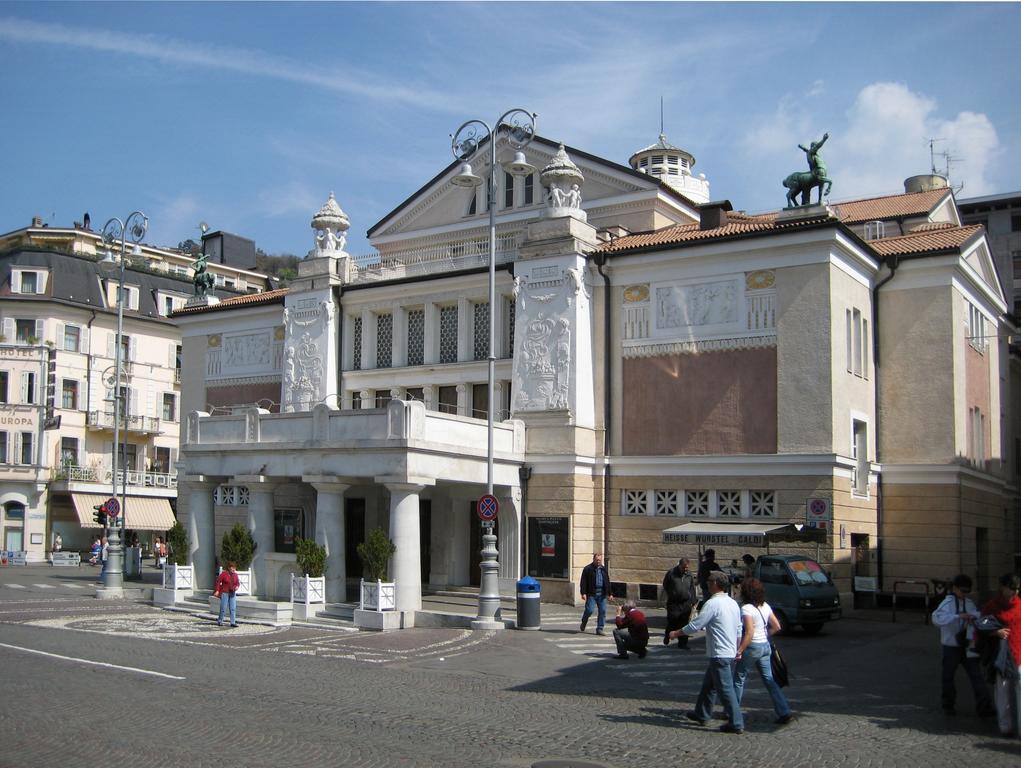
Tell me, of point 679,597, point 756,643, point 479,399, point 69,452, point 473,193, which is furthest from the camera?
point 69,452

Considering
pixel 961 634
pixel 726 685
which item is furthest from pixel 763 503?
pixel 726 685

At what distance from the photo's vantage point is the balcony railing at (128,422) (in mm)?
55656

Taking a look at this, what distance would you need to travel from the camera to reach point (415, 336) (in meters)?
34.3

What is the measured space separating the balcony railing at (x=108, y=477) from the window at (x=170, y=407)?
11.0 ft

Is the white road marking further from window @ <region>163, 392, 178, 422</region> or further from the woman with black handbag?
window @ <region>163, 392, 178, 422</region>

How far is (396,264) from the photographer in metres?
34.4

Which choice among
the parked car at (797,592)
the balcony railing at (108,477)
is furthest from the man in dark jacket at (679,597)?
the balcony railing at (108,477)

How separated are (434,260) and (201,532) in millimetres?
10804

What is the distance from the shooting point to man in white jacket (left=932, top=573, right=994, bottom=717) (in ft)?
41.9

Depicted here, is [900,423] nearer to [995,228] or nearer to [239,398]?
[239,398]

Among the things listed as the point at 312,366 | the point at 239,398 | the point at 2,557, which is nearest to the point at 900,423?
the point at 312,366

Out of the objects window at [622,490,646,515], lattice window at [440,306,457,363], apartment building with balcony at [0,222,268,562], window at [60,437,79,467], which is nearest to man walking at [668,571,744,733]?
window at [622,490,646,515]

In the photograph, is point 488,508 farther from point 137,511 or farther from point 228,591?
point 137,511

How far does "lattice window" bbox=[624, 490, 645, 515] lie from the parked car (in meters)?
6.04
